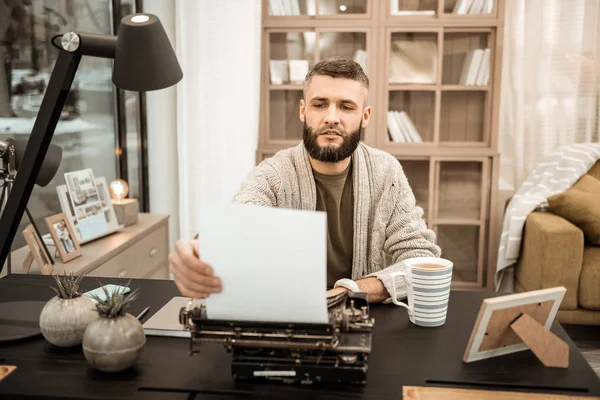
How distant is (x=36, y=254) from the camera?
205 cm

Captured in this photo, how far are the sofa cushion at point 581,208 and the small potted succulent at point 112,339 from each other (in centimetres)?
245

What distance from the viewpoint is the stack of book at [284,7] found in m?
3.52

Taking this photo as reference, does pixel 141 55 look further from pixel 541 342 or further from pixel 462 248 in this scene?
pixel 462 248

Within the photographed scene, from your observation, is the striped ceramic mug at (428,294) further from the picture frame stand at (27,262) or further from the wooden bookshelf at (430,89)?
the wooden bookshelf at (430,89)

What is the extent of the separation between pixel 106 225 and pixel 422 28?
2.04 meters

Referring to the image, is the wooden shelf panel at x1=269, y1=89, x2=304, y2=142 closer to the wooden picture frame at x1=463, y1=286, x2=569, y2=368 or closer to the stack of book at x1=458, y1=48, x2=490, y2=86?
the stack of book at x1=458, y1=48, x2=490, y2=86

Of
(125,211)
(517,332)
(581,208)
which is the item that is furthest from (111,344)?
(581,208)

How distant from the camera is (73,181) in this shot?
2438 millimetres

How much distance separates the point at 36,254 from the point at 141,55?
3.75ft

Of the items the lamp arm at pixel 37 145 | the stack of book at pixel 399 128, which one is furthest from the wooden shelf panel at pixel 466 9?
the lamp arm at pixel 37 145

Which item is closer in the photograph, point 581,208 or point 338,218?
point 338,218

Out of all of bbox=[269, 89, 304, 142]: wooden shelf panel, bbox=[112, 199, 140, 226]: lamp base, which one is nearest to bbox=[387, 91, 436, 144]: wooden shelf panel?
bbox=[269, 89, 304, 142]: wooden shelf panel

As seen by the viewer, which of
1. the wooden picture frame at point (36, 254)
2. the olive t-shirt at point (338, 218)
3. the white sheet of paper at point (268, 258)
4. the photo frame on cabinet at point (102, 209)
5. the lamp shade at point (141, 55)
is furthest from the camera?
the photo frame on cabinet at point (102, 209)

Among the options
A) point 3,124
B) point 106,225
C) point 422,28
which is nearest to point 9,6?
Answer: point 3,124
